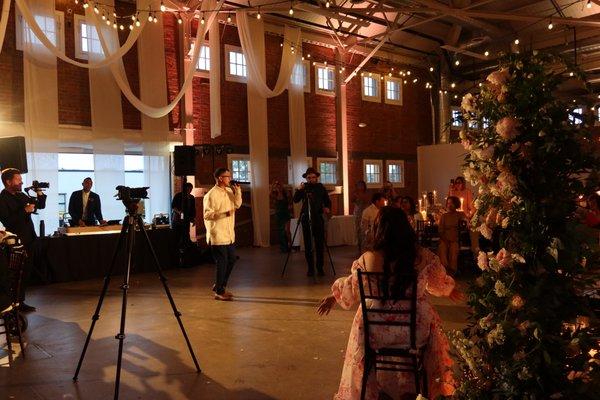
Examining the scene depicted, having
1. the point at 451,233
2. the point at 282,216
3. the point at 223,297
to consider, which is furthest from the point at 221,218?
the point at 282,216

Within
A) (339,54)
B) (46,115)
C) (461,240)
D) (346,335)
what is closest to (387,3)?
(339,54)

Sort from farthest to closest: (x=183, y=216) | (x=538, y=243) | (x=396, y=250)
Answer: (x=183, y=216)
(x=396, y=250)
(x=538, y=243)

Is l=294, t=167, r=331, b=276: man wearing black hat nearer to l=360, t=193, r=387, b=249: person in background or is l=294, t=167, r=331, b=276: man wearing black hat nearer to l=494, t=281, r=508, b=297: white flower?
l=360, t=193, r=387, b=249: person in background

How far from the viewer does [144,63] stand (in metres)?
10.9

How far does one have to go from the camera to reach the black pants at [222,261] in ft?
20.8

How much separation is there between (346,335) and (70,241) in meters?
5.08

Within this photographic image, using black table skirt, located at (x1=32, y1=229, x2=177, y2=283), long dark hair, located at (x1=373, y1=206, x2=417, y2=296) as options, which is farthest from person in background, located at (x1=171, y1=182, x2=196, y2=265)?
long dark hair, located at (x1=373, y1=206, x2=417, y2=296)

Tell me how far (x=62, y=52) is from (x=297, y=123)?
6.19 meters

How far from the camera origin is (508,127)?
6.66ft

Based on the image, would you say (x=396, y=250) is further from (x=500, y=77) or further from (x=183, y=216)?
(x=183, y=216)

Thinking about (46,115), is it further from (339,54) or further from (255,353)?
(339,54)

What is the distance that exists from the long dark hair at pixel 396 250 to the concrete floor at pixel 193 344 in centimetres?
110

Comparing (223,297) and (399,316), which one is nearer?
(399,316)

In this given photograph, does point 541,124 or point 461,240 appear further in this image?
point 461,240
